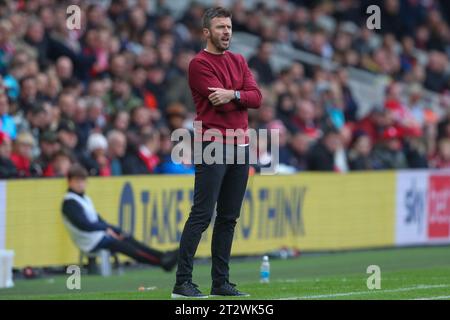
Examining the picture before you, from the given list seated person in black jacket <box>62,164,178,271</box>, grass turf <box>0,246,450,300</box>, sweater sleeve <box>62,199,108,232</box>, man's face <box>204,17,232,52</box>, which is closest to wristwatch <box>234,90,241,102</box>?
man's face <box>204,17,232,52</box>

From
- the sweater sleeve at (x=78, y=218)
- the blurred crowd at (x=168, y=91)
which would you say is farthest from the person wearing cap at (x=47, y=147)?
the sweater sleeve at (x=78, y=218)

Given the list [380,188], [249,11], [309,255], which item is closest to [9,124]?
[309,255]

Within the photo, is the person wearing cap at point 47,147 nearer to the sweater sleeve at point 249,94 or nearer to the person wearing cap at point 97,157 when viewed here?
the person wearing cap at point 97,157

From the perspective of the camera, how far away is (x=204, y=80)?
10.7 metres

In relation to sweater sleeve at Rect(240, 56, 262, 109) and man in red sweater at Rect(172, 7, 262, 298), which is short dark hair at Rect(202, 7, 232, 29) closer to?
man in red sweater at Rect(172, 7, 262, 298)

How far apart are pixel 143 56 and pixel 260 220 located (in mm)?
3938

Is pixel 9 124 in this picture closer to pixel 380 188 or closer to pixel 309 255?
pixel 309 255

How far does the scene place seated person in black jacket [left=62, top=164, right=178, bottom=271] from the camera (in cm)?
1617

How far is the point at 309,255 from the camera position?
19797mm

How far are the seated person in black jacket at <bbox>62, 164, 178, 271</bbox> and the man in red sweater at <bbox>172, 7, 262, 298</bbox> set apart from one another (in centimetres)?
532

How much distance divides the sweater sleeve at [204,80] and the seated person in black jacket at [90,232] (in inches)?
225

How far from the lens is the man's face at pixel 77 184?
1619 cm

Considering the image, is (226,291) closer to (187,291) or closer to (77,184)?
(187,291)

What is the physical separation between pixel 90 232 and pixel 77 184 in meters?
0.68
